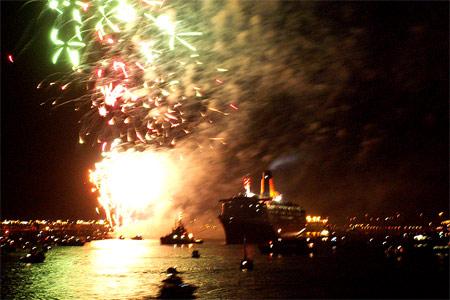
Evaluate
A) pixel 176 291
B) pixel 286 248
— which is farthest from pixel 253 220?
pixel 176 291

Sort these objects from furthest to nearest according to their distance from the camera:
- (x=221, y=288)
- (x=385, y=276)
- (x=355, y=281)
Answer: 1. (x=385, y=276)
2. (x=355, y=281)
3. (x=221, y=288)

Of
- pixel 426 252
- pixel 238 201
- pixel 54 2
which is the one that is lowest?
pixel 426 252

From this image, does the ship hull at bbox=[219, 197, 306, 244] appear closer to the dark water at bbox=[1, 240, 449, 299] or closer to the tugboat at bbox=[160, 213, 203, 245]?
the tugboat at bbox=[160, 213, 203, 245]

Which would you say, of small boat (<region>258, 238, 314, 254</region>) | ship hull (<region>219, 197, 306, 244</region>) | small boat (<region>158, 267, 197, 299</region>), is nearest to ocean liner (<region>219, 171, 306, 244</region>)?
ship hull (<region>219, 197, 306, 244</region>)

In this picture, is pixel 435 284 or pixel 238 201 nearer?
pixel 435 284

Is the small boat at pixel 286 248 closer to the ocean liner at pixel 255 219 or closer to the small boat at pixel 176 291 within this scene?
the ocean liner at pixel 255 219

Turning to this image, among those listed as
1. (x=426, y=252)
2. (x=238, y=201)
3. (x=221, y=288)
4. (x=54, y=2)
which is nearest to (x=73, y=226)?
(x=238, y=201)

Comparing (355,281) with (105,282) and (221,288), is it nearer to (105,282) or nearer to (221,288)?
(221,288)

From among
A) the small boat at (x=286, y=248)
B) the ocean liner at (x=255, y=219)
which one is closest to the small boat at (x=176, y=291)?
the small boat at (x=286, y=248)
